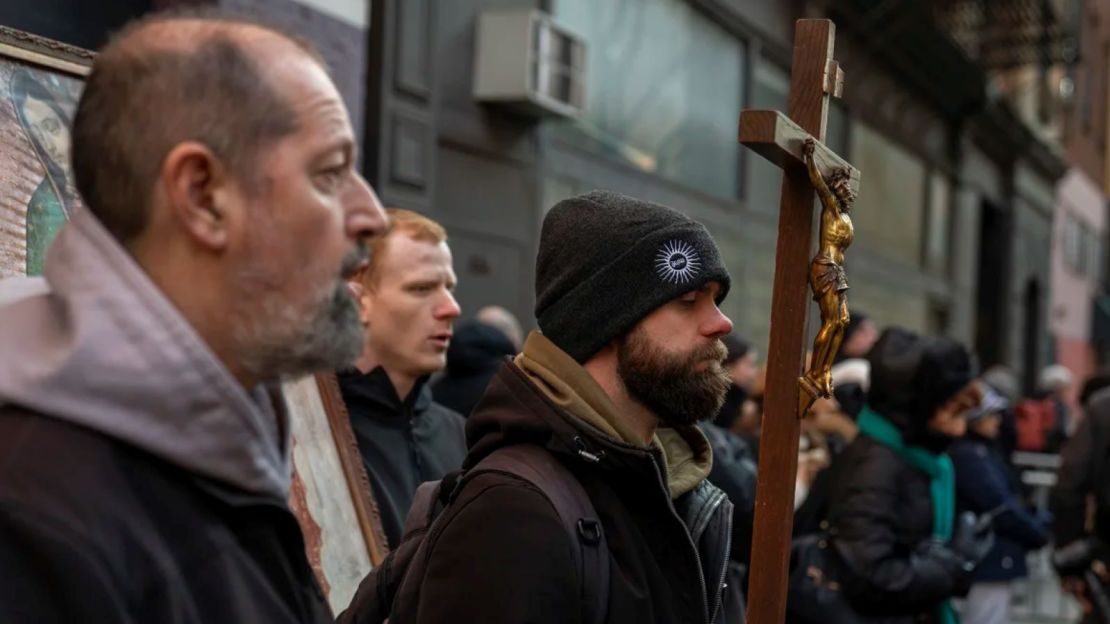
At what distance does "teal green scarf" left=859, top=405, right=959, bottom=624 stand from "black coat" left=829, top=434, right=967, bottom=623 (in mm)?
23

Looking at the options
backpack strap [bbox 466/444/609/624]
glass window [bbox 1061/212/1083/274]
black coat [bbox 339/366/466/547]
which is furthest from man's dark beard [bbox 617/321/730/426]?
glass window [bbox 1061/212/1083/274]

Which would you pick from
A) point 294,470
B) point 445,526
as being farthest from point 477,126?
point 445,526

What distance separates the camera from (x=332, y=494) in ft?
10.4

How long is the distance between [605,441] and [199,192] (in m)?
1.17

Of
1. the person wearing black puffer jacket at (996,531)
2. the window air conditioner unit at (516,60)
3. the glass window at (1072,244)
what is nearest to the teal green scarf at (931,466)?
the person wearing black puffer jacket at (996,531)

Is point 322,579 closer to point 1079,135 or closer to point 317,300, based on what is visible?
point 317,300

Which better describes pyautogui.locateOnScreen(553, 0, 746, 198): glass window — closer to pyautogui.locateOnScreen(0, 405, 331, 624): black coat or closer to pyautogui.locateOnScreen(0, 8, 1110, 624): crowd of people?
pyautogui.locateOnScreen(0, 8, 1110, 624): crowd of people

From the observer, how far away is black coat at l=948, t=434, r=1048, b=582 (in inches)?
253

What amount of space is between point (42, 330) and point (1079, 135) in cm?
3483

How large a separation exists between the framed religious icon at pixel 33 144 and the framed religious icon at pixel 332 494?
59 centimetres

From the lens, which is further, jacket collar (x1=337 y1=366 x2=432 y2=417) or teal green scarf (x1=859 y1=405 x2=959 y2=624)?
teal green scarf (x1=859 y1=405 x2=959 y2=624)

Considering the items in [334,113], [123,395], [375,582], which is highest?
[334,113]

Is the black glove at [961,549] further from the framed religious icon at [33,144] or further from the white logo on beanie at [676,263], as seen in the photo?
the framed religious icon at [33,144]

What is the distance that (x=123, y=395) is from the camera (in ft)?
4.75
